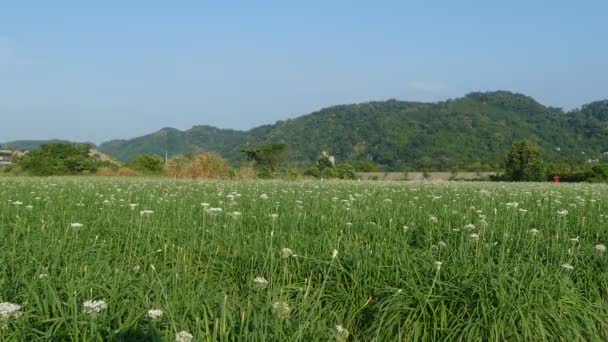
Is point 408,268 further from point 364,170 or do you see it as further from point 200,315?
point 364,170

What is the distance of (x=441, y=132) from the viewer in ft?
320

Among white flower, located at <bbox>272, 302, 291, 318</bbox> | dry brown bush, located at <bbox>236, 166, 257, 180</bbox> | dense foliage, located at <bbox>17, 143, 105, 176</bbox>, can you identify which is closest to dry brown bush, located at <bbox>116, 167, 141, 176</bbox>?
dense foliage, located at <bbox>17, 143, 105, 176</bbox>

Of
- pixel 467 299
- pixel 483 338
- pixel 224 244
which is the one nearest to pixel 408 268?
pixel 467 299

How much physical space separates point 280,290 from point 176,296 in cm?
62

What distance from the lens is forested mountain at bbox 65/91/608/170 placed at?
86250 mm

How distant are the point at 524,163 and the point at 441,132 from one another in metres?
56.2

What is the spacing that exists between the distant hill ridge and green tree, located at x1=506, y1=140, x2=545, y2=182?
17065 millimetres

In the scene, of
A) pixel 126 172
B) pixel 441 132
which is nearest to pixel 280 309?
pixel 126 172

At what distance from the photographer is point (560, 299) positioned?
327 centimetres

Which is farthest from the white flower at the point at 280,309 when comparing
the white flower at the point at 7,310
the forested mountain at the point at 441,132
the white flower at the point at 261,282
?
the forested mountain at the point at 441,132

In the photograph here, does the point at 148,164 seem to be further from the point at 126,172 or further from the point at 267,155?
the point at 267,155

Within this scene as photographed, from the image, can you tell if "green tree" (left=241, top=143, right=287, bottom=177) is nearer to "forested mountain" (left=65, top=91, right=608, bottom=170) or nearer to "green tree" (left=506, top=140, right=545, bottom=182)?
"green tree" (left=506, top=140, right=545, bottom=182)

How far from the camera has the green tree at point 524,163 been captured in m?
39.2

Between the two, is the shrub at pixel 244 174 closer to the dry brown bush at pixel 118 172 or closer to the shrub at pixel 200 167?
the shrub at pixel 200 167
